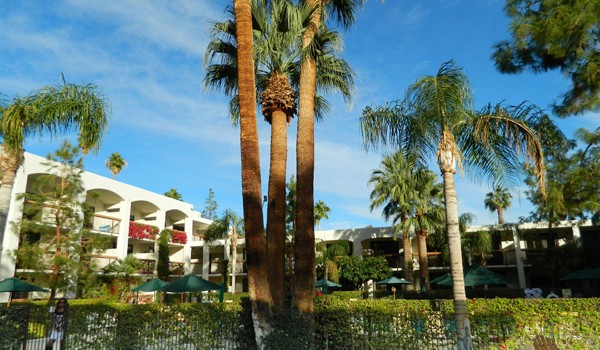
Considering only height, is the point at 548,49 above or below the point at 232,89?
above

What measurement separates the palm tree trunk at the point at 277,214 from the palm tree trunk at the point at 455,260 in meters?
3.19

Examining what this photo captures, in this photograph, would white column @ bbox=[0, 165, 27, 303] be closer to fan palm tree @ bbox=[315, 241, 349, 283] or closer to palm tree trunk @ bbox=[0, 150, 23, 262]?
palm tree trunk @ bbox=[0, 150, 23, 262]

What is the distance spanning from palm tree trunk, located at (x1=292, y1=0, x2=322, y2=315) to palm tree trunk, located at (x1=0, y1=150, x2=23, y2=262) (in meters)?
6.61

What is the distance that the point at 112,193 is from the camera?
110ft

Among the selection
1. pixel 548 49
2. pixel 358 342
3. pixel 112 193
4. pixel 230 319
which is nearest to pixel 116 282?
pixel 112 193

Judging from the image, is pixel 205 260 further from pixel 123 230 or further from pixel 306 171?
pixel 306 171

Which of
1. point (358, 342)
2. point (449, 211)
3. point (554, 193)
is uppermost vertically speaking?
point (554, 193)

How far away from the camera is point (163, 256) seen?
36.6m

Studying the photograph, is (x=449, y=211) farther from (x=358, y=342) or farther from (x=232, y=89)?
(x=232, y=89)

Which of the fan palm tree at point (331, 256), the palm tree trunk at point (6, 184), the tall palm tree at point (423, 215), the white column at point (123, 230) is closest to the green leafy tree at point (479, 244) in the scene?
the tall palm tree at point (423, 215)

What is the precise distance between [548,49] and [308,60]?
675cm

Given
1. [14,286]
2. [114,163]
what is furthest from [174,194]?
[14,286]

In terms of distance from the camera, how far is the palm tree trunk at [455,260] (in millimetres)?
7555

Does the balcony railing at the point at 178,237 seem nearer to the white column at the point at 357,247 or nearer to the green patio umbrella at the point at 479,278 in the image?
the white column at the point at 357,247
